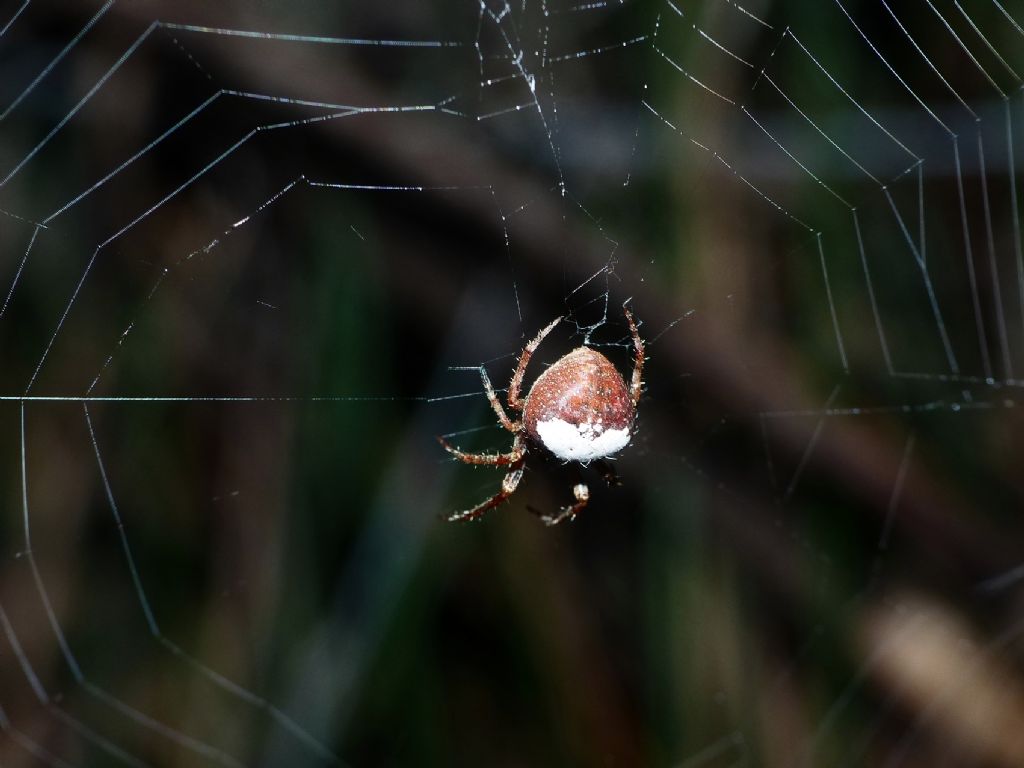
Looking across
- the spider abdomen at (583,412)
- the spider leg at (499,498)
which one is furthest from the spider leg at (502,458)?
the spider abdomen at (583,412)

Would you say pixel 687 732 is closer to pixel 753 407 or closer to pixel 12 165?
pixel 753 407

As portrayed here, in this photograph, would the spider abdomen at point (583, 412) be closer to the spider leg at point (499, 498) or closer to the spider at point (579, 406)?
the spider at point (579, 406)

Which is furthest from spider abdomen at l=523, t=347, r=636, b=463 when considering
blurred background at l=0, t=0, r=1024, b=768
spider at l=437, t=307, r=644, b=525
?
blurred background at l=0, t=0, r=1024, b=768

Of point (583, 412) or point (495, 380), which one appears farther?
point (495, 380)

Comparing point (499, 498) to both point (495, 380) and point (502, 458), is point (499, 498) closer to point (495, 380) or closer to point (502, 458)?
point (502, 458)

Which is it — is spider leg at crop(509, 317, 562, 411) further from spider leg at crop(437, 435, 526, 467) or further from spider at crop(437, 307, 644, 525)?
spider leg at crop(437, 435, 526, 467)

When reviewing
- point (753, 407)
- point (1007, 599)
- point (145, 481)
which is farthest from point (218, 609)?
point (1007, 599)

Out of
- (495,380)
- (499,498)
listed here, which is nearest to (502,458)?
(499,498)
